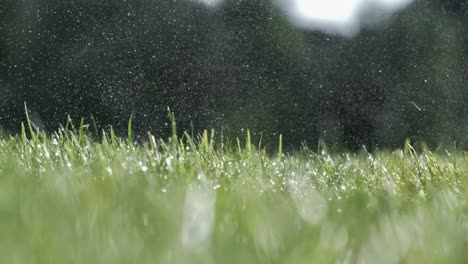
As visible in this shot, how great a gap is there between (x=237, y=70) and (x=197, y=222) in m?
7.08

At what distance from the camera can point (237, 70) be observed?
7.71 meters

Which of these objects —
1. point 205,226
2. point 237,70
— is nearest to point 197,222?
point 205,226

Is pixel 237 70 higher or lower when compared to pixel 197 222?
lower

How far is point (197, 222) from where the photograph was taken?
2.21 ft

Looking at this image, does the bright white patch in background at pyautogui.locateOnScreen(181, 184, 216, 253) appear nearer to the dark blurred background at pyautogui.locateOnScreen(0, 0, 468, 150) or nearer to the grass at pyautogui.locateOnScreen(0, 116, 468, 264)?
the grass at pyautogui.locateOnScreen(0, 116, 468, 264)

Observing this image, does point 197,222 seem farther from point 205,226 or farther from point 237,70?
point 237,70

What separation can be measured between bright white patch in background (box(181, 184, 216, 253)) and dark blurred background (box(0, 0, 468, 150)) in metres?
6.31

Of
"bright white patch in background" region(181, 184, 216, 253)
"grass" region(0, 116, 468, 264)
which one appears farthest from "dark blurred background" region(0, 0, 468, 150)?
"bright white patch in background" region(181, 184, 216, 253)

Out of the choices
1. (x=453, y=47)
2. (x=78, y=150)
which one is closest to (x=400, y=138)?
(x=453, y=47)

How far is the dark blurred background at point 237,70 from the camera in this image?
23.9 ft

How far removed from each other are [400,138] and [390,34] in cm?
140

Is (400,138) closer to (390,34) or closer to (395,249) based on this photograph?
(390,34)

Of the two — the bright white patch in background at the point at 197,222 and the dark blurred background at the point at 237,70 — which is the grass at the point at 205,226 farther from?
the dark blurred background at the point at 237,70

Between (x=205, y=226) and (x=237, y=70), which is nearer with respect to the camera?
(x=205, y=226)
